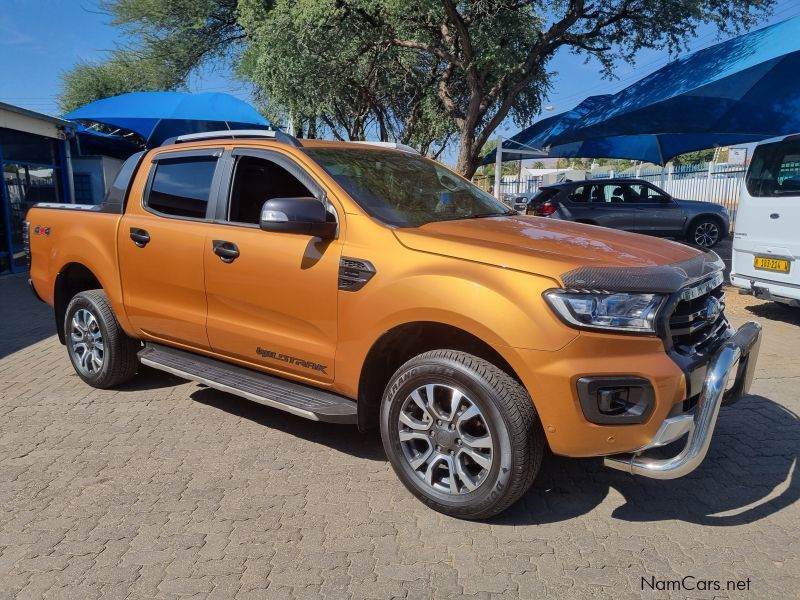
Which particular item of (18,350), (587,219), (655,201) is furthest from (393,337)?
(655,201)

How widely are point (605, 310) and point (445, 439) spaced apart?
3.28 ft

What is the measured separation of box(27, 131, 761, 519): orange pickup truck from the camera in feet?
8.93

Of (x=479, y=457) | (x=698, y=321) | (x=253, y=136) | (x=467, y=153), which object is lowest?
(x=479, y=457)

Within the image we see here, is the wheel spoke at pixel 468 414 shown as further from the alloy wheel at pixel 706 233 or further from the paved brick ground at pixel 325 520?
the alloy wheel at pixel 706 233

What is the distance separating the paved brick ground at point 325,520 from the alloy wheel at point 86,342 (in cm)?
54

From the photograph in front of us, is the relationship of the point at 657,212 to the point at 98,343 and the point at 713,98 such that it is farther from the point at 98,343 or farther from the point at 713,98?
the point at 98,343

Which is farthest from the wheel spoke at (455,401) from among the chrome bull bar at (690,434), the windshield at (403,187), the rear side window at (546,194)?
the rear side window at (546,194)

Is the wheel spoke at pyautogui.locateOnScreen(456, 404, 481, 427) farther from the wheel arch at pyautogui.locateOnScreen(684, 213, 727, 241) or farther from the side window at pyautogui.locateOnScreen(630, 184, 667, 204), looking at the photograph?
the wheel arch at pyautogui.locateOnScreen(684, 213, 727, 241)

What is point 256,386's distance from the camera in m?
3.79

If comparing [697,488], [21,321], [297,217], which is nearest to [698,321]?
[697,488]

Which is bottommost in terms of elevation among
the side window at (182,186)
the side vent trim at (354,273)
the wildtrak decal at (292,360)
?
the wildtrak decal at (292,360)

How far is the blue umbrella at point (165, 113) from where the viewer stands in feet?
45.1

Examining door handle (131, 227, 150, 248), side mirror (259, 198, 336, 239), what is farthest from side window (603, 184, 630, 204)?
side mirror (259, 198, 336, 239)

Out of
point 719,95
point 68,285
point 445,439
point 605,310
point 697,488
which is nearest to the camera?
point 605,310
